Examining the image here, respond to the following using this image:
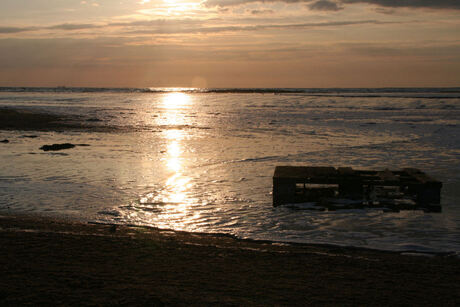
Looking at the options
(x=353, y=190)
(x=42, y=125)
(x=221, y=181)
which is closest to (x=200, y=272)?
(x=353, y=190)

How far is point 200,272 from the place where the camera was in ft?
17.9

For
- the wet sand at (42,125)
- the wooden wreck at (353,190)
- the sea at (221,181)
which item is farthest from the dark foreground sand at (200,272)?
the wet sand at (42,125)

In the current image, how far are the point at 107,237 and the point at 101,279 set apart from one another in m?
1.71

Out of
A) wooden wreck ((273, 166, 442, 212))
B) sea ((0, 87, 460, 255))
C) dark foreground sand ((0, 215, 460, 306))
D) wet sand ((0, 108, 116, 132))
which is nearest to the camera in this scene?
dark foreground sand ((0, 215, 460, 306))

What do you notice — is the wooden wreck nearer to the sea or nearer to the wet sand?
the sea

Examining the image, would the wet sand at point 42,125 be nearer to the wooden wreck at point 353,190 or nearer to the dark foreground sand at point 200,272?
the wooden wreck at point 353,190

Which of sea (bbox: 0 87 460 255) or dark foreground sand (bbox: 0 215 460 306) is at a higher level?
dark foreground sand (bbox: 0 215 460 306)

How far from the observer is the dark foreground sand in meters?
4.68

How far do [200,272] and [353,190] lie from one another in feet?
16.7

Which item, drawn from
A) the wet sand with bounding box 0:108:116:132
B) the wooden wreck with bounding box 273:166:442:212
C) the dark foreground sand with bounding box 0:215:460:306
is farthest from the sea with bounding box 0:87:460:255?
the wet sand with bounding box 0:108:116:132

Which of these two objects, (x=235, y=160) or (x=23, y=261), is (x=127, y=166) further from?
(x=23, y=261)

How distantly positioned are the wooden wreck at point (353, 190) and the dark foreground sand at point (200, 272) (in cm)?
260

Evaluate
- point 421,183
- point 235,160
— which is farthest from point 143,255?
point 235,160

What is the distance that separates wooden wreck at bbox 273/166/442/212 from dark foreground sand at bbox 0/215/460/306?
2598mm
